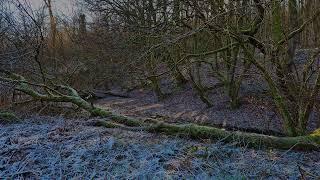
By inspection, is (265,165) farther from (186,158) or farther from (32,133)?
(32,133)

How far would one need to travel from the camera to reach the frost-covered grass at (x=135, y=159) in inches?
120

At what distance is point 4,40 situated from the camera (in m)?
9.80

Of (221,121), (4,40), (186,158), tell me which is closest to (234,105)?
(221,121)

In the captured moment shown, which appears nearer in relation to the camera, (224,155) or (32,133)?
(224,155)

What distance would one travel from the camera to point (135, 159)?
130 inches

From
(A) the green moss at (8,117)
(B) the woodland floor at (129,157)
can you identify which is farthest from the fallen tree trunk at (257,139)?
(A) the green moss at (8,117)

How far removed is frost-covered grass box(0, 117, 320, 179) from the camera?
306 cm

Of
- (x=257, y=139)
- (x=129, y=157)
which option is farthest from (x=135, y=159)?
(x=257, y=139)

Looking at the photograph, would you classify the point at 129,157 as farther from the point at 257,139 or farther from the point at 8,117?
the point at 8,117


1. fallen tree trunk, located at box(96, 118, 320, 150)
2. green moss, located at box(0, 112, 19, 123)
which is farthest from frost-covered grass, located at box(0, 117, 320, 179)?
green moss, located at box(0, 112, 19, 123)

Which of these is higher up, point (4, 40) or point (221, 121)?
point (4, 40)

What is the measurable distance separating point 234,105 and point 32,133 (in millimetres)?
9224

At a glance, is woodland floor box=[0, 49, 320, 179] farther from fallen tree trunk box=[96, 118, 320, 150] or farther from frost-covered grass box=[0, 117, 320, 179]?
fallen tree trunk box=[96, 118, 320, 150]

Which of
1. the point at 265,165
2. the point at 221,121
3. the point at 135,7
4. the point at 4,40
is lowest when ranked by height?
the point at 221,121
